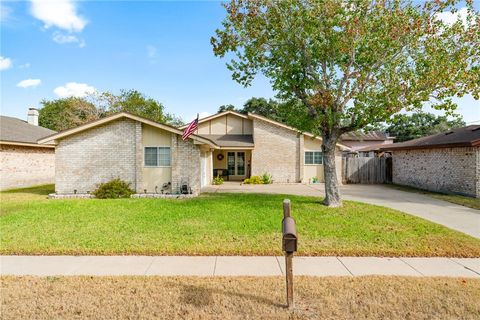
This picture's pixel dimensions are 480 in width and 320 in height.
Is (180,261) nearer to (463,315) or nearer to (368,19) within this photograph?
(463,315)

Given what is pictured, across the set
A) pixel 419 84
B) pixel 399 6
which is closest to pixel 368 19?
pixel 399 6

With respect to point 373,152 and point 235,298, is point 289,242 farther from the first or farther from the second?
point 373,152

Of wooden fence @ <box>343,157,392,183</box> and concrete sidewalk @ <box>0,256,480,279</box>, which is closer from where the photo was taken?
concrete sidewalk @ <box>0,256,480,279</box>

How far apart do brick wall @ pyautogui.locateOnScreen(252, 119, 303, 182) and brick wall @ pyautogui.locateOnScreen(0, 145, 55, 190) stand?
14920 mm

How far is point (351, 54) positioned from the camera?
404 inches

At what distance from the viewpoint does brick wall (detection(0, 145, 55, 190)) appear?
17141 millimetres

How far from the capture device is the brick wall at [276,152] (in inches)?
861

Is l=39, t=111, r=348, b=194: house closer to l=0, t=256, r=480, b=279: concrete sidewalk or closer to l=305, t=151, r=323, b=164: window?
l=0, t=256, r=480, b=279: concrete sidewalk

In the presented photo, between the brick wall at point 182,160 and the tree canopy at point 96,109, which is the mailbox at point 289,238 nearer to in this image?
the brick wall at point 182,160

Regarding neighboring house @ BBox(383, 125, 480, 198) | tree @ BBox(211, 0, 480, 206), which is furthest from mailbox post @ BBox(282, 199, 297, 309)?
neighboring house @ BBox(383, 125, 480, 198)

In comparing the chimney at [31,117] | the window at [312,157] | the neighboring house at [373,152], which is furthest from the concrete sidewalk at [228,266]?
the chimney at [31,117]

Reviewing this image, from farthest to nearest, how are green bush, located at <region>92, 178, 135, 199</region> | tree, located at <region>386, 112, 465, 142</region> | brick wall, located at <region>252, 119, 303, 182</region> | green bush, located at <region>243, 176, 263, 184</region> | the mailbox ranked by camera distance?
tree, located at <region>386, 112, 465, 142</region> → brick wall, located at <region>252, 119, 303, 182</region> → green bush, located at <region>243, 176, 263, 184</region> → green bush, located at <region>92, 178, 135, 199</region> → the mailbox

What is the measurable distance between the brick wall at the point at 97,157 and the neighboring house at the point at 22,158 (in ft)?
12.6

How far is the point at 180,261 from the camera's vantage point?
5.66m
